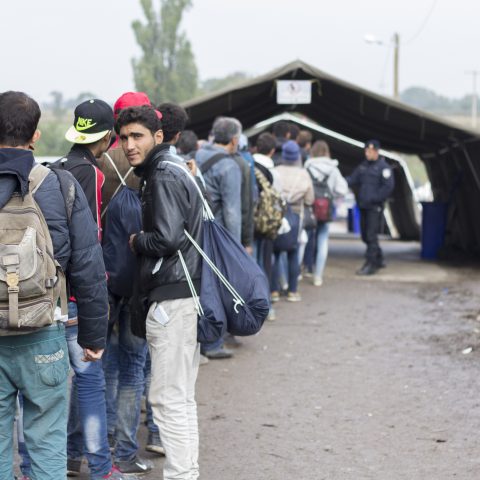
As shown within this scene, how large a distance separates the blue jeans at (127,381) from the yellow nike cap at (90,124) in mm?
916

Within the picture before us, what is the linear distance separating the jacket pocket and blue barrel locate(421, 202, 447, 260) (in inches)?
559

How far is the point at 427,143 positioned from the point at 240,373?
1060 cm

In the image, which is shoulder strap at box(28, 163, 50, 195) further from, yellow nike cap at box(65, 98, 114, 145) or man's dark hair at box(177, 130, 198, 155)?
man's dark hair at box(177, 130, 198, 155)

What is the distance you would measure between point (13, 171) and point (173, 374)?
4.75 feet

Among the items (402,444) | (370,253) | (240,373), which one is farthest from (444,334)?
Result: (370,253)

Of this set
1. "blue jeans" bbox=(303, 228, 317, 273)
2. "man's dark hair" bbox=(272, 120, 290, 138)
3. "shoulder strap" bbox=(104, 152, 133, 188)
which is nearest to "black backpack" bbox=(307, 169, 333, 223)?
"man's dark hair" bbox=(272, 120, 290, 138)

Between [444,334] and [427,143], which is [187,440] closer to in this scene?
[444,334]

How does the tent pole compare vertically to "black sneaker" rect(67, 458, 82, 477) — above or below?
above

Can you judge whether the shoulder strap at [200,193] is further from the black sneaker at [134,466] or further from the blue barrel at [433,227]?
the blue barrel at [433,227]

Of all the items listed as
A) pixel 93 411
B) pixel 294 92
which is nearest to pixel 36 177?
pixel 93 411

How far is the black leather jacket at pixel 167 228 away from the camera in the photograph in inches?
181

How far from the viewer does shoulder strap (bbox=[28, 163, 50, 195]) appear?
12.6ft

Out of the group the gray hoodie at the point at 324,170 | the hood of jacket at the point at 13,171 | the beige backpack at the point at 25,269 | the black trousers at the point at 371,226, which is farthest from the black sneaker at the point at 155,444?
the black trousers at the point at 371,226

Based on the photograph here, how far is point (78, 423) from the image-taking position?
5.26m
